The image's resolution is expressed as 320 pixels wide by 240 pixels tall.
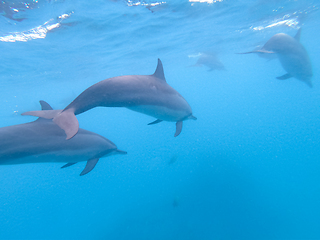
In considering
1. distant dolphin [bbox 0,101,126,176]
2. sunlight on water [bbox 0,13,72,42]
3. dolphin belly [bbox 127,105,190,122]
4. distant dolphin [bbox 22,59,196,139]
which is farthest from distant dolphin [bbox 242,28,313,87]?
sunlight on water [bbox 0,13,72,42]

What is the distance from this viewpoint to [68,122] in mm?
2486

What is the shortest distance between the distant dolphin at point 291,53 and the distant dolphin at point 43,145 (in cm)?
776

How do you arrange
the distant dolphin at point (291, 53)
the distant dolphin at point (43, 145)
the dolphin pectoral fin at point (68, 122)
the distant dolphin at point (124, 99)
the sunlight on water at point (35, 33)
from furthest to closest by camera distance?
the sunlight on water at point (35, 33), the distant dolphin at point (291, 53), the distant dolphin at point (43, 145), the distant dolphin at point (124, 99), the dolphin pectoral fin at point (68, 122)

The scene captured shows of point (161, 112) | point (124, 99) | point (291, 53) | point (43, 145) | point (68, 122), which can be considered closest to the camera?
point (68, 122)

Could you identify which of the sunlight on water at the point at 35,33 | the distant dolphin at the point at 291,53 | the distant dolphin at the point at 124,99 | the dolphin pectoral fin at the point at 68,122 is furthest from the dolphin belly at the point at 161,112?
the sunlight on water at the point at 35,33

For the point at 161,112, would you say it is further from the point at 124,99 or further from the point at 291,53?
the point at 291,53

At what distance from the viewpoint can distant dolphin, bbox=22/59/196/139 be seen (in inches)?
104

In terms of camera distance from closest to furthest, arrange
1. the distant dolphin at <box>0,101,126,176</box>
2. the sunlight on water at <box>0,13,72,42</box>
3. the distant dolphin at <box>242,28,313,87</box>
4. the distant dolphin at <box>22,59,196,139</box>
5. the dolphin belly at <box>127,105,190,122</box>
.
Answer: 1. the distant dolphin at <box>22,59,196,139</box>
2. the distant dolphin at <box>0,101,126,176</box>
3. the dolphin belly at <box>127,105,190,122</box>
4. the distant dolphin at <box>242,28,313,87</box>
5. the sunlight on water at <box>0,13,72,42</box>

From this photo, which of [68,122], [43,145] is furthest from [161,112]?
[43,145]

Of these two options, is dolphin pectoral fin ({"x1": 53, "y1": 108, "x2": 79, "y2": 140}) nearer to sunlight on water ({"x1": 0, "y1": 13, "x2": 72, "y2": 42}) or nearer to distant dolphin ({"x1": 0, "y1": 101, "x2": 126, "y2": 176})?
distant dolphin ({"x1": 0, "y1": 101, "x2": 126, "y2": 176})

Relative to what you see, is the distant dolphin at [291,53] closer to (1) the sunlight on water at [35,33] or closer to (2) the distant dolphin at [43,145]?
(2) the distant dolphin at [43,145]

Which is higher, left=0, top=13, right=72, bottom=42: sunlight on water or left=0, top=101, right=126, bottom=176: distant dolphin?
left=0, top=13, right=72, bottom=42: sunlight on water

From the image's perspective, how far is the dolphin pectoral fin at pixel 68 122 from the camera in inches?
92.8

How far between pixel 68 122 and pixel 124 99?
101cm
